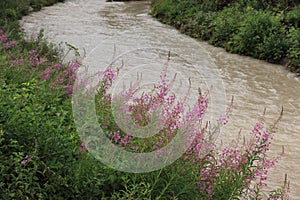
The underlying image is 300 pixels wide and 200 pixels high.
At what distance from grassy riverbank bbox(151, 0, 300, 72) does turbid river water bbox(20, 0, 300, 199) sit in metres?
0.44

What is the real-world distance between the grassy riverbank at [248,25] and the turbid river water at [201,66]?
17.5 inches

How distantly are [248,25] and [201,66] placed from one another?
9.42 feet

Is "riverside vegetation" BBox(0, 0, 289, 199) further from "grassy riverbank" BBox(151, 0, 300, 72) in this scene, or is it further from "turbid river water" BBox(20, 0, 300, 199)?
"grassy riverbank" BBox(151, 0, 300, 72)

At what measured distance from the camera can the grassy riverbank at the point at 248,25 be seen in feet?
41.2

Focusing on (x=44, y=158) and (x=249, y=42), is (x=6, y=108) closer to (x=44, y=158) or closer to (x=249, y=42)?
(x=44, y=158)

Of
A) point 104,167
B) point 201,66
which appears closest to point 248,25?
point 201,66

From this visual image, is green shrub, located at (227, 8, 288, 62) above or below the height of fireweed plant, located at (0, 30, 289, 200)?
below

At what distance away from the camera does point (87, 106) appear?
432cm

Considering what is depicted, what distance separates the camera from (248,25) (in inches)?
531

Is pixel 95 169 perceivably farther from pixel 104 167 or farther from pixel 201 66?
pixel 201 66

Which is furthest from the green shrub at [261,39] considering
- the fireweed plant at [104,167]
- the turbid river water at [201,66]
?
the fireweed plant at [104,167]

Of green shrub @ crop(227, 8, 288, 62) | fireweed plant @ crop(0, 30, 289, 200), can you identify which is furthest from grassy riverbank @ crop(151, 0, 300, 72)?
→ fireweed plant @ crop(0, 30, 289, 200)

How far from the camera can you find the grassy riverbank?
12.5 meters

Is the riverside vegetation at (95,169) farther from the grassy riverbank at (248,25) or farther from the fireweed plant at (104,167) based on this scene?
the grassy riverbank at (248,25)
